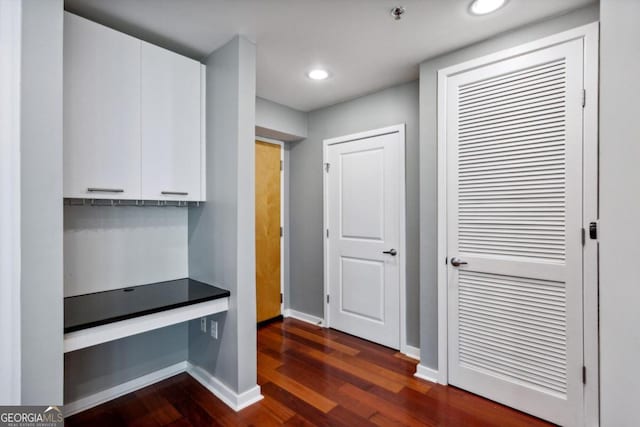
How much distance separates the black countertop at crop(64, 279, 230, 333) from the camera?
162 centimetres

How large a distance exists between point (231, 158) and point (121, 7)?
102cm

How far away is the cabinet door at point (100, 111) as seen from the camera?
1.74 meters

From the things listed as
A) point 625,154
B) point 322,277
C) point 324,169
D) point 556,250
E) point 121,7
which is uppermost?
point 121,7

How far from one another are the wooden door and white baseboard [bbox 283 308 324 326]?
13 cm

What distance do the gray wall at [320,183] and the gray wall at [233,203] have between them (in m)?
1.35

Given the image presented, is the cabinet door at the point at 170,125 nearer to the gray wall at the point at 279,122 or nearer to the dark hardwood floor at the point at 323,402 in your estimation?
the gray wall at the point at 279,122

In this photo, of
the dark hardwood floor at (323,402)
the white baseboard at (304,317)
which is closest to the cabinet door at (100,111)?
the dark hardwood floor at (323,402)

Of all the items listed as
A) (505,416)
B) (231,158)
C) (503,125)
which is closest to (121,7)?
(231,158)

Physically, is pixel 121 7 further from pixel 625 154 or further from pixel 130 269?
pixel 625 154

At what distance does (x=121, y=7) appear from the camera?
5.80 feet

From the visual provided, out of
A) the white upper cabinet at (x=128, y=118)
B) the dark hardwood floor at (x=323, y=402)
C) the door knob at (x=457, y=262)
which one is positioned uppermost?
the white upper cabinet at (x=128, y=118)

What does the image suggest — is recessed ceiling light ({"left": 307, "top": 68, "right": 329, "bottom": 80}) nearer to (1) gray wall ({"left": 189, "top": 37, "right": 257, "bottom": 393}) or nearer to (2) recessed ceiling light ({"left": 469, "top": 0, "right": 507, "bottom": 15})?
(1) gray wall ({"left": 189, "top": 37, "right": 257, "bottom": 393})

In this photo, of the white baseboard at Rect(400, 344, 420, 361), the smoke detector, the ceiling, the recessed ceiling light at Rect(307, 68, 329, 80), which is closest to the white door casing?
the ceiling

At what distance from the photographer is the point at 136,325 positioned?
1.74m
